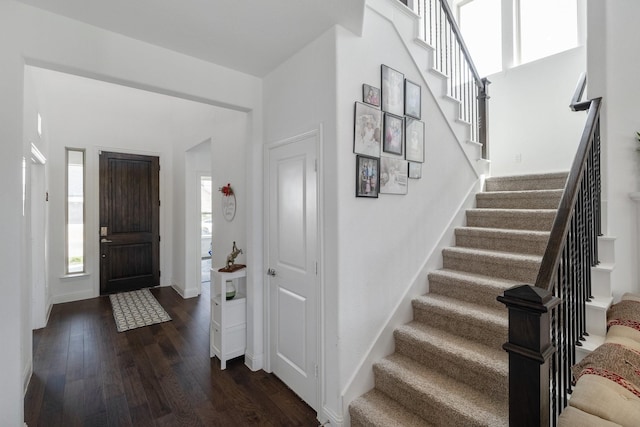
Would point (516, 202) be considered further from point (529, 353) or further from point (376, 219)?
point (529, 353)

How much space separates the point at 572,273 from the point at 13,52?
3363mm

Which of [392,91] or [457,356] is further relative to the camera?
[392,91]

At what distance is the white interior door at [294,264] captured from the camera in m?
2.28

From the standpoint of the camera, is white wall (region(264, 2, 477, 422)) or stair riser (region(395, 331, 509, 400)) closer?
stair riser (region(395, 331, 509, 400))

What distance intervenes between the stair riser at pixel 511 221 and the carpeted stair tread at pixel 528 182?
616 mm

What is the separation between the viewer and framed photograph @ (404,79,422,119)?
2535 millimetres

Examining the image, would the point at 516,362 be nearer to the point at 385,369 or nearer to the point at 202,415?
the point at 385,369

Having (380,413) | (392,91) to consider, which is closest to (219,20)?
(392,91)

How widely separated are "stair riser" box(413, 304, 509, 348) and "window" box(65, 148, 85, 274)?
5.39 meters

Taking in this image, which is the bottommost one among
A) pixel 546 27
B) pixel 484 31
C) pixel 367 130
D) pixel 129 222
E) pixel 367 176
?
pixel 129 222

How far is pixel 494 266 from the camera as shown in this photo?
8.18 ft

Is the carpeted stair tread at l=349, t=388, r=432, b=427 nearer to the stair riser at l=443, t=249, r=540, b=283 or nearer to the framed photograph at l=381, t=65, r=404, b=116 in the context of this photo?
the stair riser at l=443, t=249, r=540, b=283

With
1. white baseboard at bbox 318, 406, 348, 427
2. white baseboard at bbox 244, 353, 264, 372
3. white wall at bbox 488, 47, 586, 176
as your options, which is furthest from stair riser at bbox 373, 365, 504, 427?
white wall at bbox 488, 47, 586, 176

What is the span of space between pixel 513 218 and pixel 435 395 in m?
1.87
